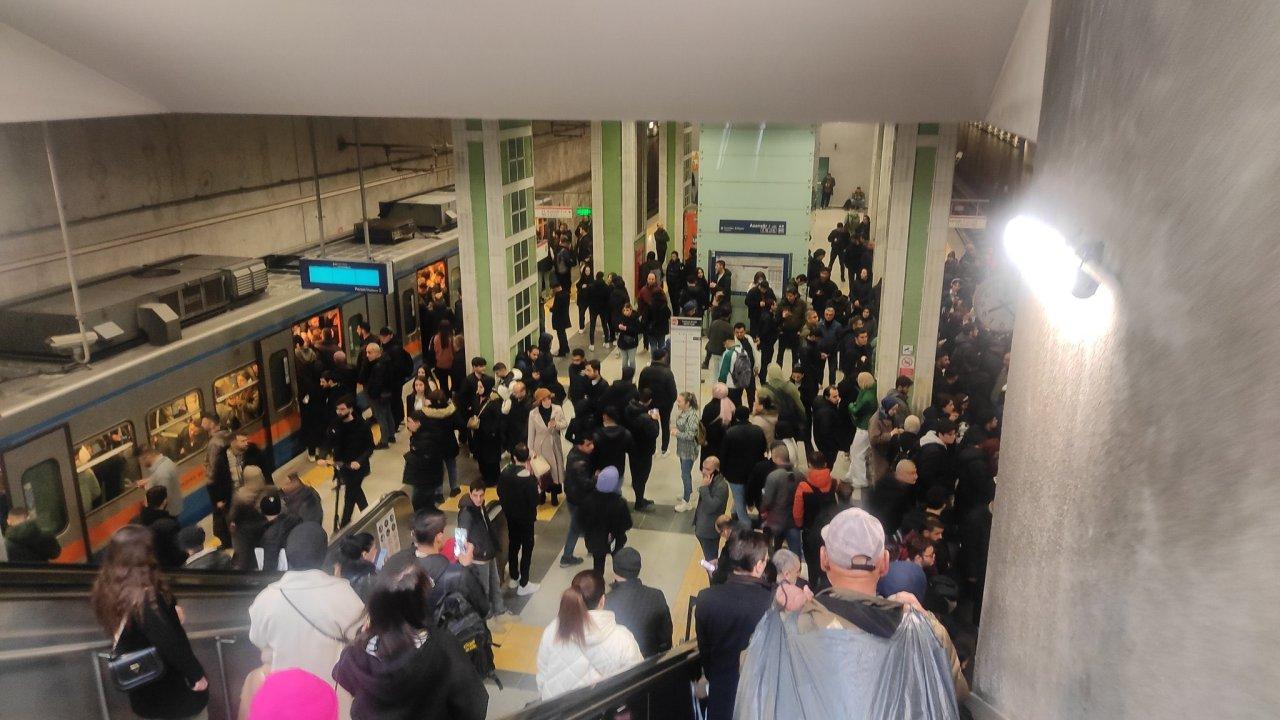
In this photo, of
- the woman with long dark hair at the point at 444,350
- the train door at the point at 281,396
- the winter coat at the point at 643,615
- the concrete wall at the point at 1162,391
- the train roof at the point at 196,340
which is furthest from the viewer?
the woman with long dark hair at the point at 444,350

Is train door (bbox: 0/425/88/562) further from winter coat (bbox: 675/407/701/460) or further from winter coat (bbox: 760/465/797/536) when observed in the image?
winter coat (bbox: 760/465/797/536)

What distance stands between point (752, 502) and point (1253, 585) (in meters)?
6.52

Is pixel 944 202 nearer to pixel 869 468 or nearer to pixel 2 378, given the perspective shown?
pixel 869 468

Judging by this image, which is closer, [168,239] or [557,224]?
[168,239]

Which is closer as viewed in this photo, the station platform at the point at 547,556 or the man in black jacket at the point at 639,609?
the man in black jacket at the point at 639,609

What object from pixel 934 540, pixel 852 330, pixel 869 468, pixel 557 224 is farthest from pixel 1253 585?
pixel 557 224

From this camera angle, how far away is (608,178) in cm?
1741

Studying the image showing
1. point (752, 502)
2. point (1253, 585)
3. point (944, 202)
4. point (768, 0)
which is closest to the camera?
point (1253, 585)

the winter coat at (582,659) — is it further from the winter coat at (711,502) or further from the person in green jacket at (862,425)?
the person in green jacket at (862,425)

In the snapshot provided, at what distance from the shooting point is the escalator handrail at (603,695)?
3438 millimetres

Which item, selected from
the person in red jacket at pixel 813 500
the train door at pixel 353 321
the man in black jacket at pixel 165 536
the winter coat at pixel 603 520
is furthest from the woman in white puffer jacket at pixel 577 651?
the train door at pixel 353 321

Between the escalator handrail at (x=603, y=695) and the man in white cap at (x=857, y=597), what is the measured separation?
93 centimetres

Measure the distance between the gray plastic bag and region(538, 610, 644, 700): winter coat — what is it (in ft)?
5.44

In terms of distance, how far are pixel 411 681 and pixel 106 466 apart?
5569 mm
